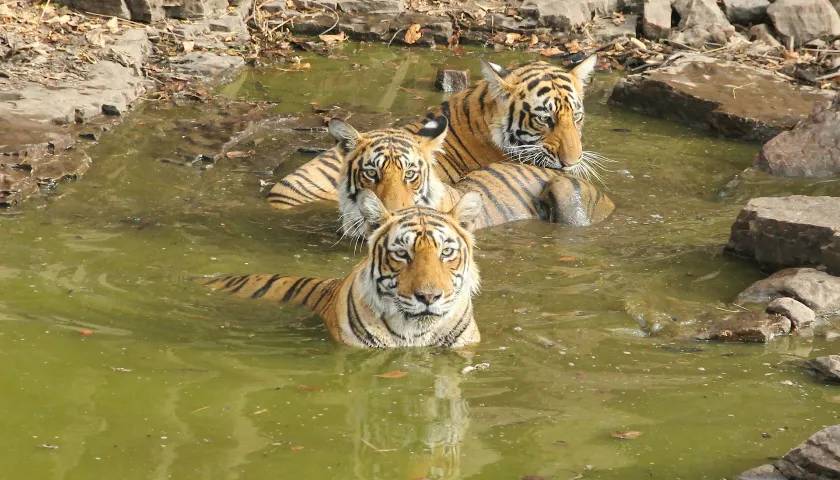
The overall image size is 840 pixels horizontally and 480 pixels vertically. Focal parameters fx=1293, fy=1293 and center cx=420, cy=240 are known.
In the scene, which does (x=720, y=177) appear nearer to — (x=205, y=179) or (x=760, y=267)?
(x=760, y=267)

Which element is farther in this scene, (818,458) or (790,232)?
(790,232)

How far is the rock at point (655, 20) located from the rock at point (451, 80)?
8.20 feet

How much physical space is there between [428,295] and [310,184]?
2682mm

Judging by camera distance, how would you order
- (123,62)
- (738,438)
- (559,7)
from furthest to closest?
(559,7) → (123,62) → (738,438)

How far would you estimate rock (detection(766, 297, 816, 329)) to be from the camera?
552cm

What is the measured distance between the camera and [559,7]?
12.5 metres

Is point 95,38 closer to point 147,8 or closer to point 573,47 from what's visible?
point 147,8

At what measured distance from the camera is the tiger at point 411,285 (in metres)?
5.09

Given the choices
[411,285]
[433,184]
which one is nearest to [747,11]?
[433,184]

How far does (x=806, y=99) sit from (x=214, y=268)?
533 cm

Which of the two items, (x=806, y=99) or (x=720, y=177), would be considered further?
(x=806, y=99)

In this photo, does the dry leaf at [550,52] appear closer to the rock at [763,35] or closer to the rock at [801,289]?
the rock at [763,35]

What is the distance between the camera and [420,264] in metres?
5.09

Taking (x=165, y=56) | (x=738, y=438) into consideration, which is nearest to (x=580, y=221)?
(x=738, y=438)
